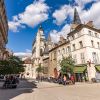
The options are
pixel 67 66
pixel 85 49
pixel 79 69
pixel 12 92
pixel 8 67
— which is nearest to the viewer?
pixel 12 92

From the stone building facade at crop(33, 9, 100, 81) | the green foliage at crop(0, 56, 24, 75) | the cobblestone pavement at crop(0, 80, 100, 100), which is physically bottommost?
the cobblestone pavement at crop(0, 80, 100, 100)

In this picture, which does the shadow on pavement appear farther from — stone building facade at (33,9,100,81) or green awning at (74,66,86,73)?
stone building facade at (33,9,100,81)

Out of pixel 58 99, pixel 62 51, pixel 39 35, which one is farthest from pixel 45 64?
pixel 58 99

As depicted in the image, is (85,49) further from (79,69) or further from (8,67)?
(8,67)

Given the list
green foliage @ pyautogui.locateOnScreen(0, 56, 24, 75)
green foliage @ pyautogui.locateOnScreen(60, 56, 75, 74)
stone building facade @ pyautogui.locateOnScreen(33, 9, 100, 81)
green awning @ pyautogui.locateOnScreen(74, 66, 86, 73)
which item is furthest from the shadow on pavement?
stone building facade @ pyautogui.locateOnScreen(33, 9, 100, 81)

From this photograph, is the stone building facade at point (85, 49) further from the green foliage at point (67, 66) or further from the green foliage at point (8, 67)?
the green foliage at point (8, 67)

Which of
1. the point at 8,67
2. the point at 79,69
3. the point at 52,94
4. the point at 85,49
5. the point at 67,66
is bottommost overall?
the point at 52,94

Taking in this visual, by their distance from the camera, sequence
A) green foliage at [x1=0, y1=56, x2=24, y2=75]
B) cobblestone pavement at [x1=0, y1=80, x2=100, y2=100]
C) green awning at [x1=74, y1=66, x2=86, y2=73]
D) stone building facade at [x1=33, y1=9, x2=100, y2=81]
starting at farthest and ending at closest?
1. green awning at [x1=74, y1=66, x2=86, y2=73]
2. stone building facade at [x1=33, y1=9, x2=100, y2=81]
3. green foliage at [x1=0, y1=56, x2=24, y2=75]
4. cobblestone pavement at [x1=0, y1=80, x2=100, y2=100]

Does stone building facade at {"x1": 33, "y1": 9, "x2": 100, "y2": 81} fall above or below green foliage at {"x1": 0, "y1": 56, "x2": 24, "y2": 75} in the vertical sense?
above

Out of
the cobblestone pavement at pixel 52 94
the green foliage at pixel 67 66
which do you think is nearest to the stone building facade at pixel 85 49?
the green foliage at pixel 67 66

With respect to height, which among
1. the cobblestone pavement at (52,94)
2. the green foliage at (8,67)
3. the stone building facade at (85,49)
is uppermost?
the stone building facade at (85,49)

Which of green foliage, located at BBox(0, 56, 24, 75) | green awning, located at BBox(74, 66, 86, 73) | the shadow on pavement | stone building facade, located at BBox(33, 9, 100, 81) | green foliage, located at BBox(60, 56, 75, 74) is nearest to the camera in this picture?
the shadow on pavement

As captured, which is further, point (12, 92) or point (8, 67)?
point (8, 67)

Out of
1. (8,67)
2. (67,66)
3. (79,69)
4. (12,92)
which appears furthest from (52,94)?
(79,69)
